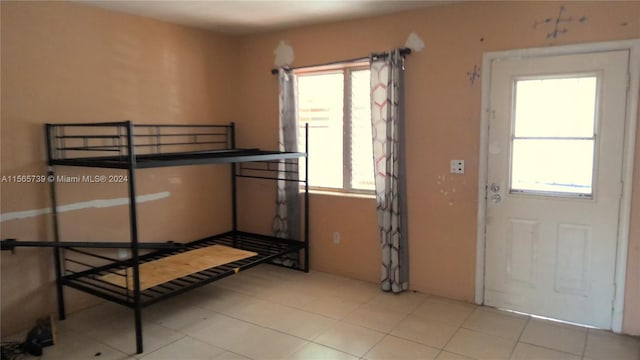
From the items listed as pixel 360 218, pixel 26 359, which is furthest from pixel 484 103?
pixel 26 359

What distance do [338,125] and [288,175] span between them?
0.69 meters

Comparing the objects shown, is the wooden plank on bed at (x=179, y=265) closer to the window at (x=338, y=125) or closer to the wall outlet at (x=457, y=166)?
the window at (x=338, y=125)

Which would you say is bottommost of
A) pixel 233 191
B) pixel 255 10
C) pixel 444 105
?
pixel 233 191

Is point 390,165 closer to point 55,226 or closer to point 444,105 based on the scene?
point 444,105

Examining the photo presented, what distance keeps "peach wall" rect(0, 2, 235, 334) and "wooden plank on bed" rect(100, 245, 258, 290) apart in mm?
308

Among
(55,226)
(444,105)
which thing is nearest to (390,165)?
(444,105)

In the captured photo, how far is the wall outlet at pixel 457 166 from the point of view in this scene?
11.0 ft

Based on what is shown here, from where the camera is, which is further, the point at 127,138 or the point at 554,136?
the point at 554,136

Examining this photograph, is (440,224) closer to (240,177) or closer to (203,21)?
(240,177)

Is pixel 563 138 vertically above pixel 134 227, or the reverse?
pixel 563 138

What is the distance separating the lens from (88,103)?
3.27 meters

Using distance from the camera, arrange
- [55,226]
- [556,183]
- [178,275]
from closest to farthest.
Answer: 1. [556,183]
2. [55,226]
3. [178,275]

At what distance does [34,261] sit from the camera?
3064 millimetres

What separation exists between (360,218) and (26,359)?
253 cm
